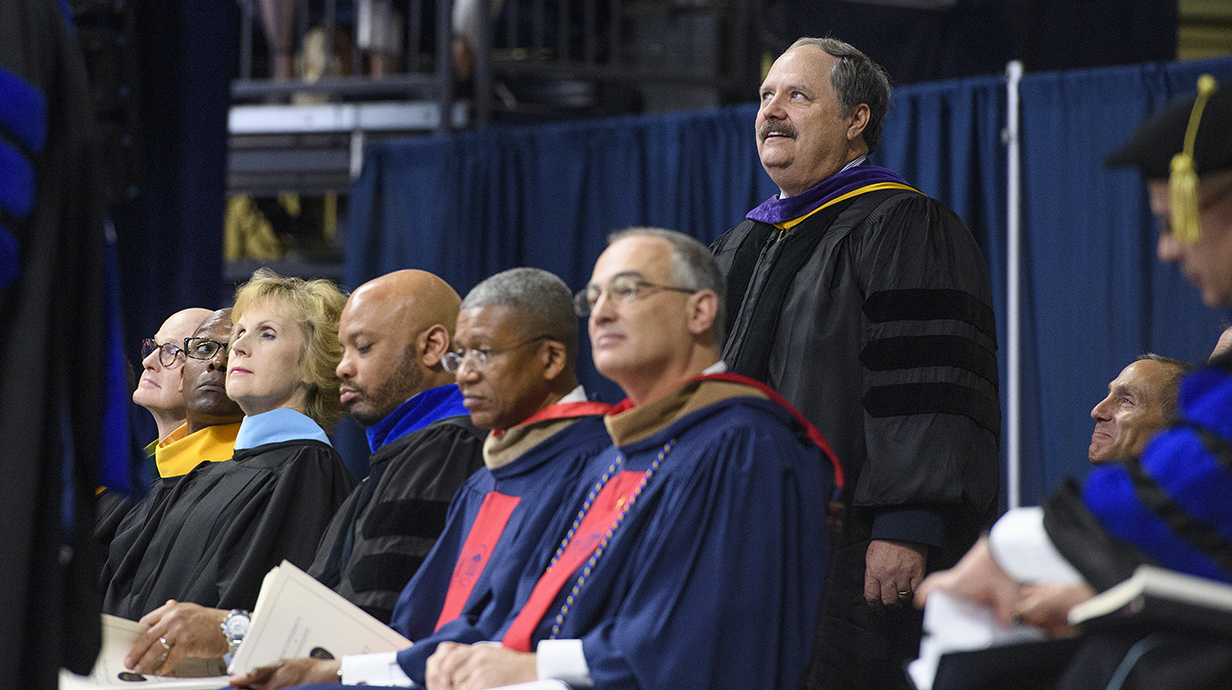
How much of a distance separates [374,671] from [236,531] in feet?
3.29

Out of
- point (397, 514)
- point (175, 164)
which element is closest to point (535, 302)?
point (397, 514)

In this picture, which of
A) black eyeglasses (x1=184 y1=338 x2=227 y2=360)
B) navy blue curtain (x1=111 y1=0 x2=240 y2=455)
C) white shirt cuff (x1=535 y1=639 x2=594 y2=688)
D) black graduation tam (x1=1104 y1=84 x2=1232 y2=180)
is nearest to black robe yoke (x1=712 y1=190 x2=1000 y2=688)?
white shirt cuff (x1=535 y1=639 x2=594 y2=688)

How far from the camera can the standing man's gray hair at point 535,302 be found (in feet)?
9.87

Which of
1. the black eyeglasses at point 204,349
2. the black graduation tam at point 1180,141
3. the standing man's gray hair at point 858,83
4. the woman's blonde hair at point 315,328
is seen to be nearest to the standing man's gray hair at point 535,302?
the standing man's gray hair at point 858,83

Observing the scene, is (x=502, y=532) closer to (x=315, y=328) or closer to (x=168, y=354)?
(x=315, y=328)

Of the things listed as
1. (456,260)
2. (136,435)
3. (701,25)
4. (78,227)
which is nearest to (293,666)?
(136,435)

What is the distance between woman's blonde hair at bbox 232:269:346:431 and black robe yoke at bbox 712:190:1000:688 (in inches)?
50.2

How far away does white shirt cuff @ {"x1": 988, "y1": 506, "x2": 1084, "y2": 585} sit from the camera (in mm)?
1821

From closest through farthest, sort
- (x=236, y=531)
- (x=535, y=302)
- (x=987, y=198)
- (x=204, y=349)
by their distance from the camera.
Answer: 1. (x=535, y=302)
2. (x=236, y=531)
3. (x=204, y=349)
4. (x=987, y=198)

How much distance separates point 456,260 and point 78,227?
5.33 metres

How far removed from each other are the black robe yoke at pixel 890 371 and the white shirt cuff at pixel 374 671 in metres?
0.84

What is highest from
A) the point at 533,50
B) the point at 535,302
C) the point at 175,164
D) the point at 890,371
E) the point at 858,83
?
the point at 533,50

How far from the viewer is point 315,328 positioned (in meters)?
3.90

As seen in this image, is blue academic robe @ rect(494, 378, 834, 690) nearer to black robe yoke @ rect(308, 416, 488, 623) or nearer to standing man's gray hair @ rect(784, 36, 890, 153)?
black robe yoke @ rect(308, 416, 488, 623)
